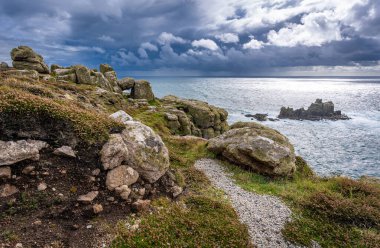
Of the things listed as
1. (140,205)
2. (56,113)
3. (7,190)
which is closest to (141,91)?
(56,113)

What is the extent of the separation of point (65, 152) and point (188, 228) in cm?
658

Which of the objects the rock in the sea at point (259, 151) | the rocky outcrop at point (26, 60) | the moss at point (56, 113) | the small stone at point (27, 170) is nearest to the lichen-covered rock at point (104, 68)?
the rocky outcrop at point (26, 60)

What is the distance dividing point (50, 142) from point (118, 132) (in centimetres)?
337

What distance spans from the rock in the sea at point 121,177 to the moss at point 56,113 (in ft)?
6.13

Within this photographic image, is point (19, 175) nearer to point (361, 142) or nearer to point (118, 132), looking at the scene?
point (118, 132)

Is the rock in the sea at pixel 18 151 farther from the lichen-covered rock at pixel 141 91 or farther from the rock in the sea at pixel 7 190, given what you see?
the lichen-covered rock at pixel 141 91

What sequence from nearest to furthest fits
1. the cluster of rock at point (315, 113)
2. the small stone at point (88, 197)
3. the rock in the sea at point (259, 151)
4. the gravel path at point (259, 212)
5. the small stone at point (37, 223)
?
the small stone at point (37, 223)
the small stone at point (88, 197)
the gravel path at point (259, 212)
the rock in the sea at point (259, 151)
the cluster of rock at point (315, 113)

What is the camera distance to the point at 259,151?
1877 cm

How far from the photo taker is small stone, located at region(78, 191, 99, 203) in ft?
31.2

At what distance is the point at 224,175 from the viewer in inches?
708

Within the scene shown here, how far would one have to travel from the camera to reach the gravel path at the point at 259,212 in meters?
10.4

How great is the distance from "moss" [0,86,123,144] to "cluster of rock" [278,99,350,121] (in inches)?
5190

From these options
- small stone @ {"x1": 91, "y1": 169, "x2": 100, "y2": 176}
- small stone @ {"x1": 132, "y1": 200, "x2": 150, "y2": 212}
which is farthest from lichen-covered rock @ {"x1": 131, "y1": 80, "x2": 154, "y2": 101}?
small stone @ {"x1": 132, "y1": 200, "x2": 150, "y2": 212}

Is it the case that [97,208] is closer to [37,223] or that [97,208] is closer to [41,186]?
[37,223]
